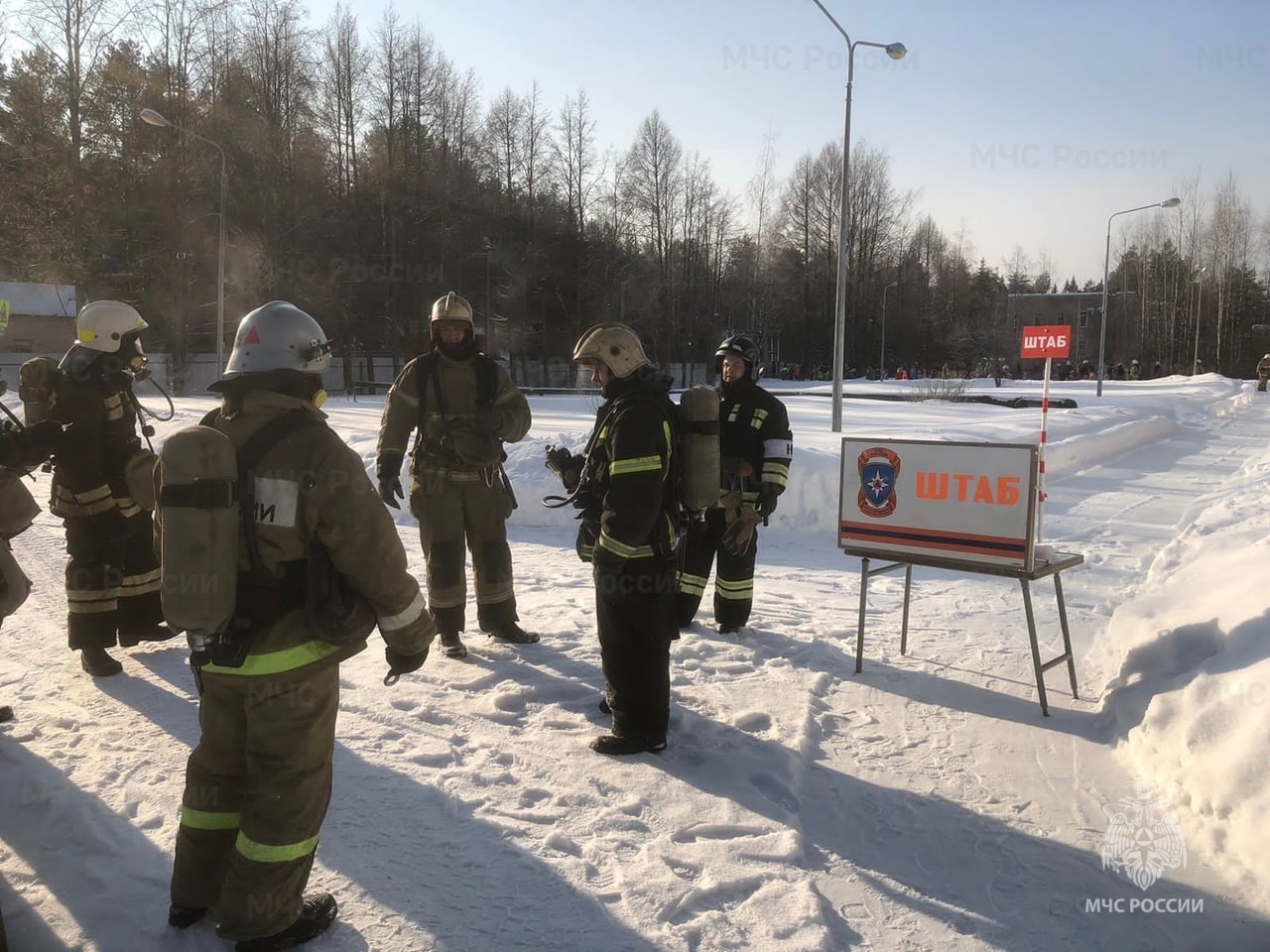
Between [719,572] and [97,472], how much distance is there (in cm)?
392

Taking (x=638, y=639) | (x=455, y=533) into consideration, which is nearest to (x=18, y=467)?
(x=455, y=533)

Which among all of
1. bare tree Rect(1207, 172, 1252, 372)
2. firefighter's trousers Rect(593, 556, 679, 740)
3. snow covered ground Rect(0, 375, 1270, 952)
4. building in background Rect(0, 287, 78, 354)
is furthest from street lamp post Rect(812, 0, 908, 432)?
bare tree Rect(1207, 172, 1252, 372)

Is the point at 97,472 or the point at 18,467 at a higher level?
the point at 18,467

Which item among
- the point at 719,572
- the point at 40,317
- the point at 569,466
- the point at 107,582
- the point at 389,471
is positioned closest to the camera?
the point at 569,466

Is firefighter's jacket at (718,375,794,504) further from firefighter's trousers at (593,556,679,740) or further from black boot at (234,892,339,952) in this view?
black boot at (234,892,339,952)

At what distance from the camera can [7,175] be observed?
28.6m

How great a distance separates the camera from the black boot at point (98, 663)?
502 cm

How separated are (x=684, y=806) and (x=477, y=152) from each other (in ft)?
152

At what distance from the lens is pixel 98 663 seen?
16.5ft

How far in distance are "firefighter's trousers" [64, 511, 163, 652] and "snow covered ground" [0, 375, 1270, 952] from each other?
0.26 m

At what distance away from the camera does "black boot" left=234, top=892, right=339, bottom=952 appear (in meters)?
2.68

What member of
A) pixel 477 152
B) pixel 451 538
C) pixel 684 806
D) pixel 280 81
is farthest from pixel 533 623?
pixel 477 152

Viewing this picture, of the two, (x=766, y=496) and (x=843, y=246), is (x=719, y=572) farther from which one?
(x=843, y=246)

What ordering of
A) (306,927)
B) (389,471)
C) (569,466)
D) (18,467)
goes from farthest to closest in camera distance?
(389,471) < (569,466) < (18,467) < (306,927)
